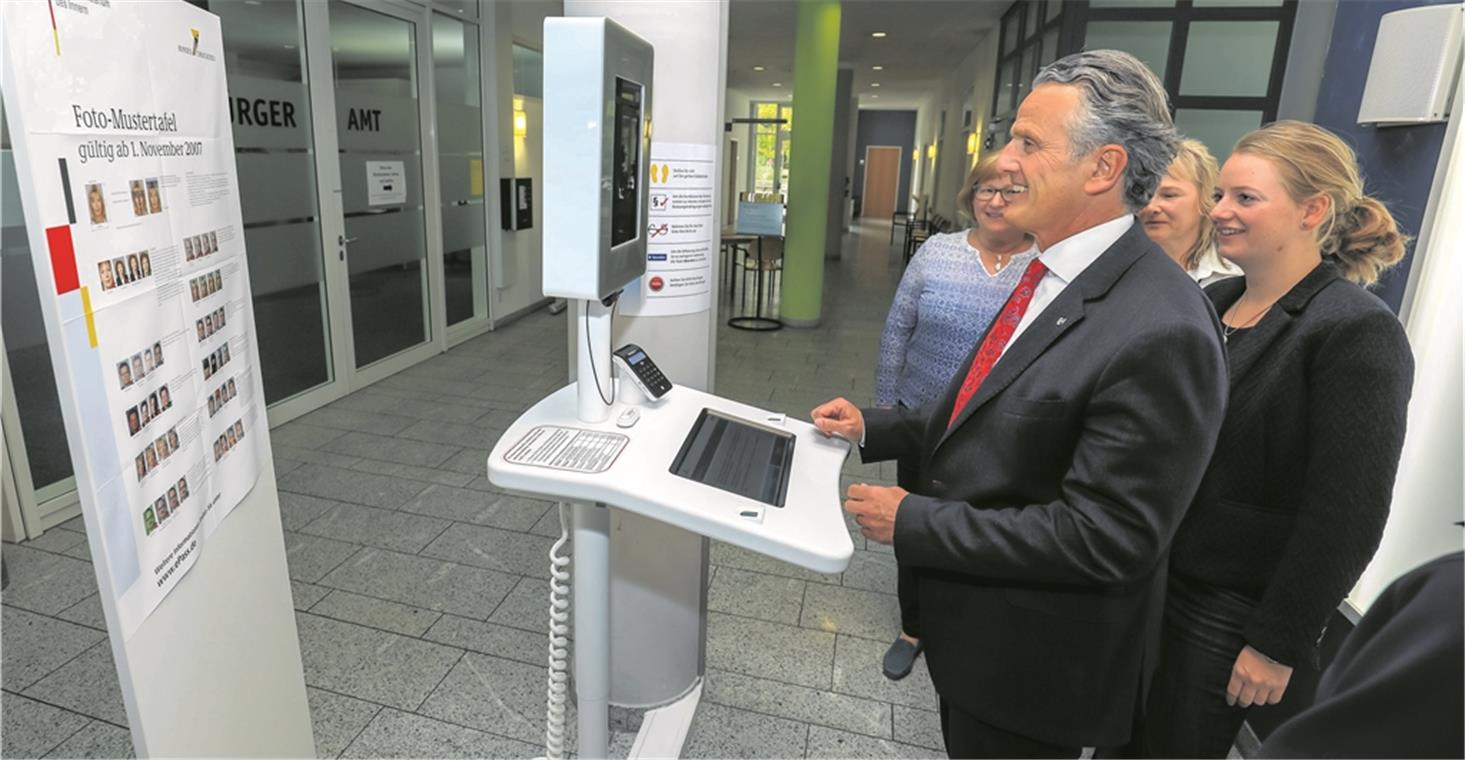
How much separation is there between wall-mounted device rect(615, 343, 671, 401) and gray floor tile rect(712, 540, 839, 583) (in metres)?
1.57

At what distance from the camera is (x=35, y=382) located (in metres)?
3.57

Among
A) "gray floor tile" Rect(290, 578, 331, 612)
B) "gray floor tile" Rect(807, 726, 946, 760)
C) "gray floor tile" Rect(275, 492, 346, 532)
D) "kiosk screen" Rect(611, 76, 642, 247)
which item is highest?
"kiosk screen" Rect(611, 76, 642, 247)

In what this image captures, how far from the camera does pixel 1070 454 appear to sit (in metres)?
1.18

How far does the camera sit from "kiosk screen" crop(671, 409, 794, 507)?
129 cm

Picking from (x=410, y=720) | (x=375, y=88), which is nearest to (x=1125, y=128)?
(x=410, y=720)

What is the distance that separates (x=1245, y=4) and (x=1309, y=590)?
6.02 meters

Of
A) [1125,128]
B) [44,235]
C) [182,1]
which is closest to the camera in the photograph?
[44,235]

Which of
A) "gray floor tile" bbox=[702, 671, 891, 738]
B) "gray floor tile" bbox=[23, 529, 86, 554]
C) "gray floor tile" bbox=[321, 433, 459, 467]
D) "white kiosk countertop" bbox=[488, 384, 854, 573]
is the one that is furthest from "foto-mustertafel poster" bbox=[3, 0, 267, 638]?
"gray floor tile" bbox=[321, 433, 459, 467]

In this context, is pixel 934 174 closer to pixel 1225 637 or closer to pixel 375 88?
pixel 375 88

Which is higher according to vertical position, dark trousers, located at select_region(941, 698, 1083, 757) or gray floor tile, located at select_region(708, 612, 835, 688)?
dark trousers, located at select_region(941, 698, 1083, 757)

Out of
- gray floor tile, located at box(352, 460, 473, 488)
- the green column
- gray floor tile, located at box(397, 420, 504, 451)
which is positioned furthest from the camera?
the green column

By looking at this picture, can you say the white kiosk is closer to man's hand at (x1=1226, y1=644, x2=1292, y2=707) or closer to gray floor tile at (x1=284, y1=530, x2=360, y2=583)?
man's hand at (x1=1226, y1=644, x2=1292, y2=707)

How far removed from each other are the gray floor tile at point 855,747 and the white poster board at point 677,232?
1227mm

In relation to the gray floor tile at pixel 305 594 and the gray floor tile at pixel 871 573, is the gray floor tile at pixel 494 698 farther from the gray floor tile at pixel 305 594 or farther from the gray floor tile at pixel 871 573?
the gray floor tile at pixel 871 573
